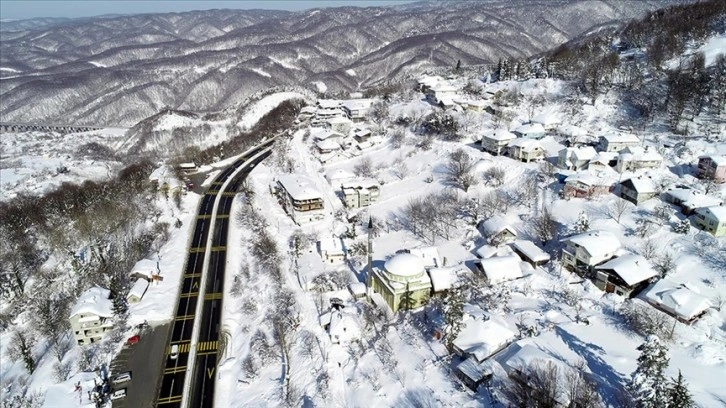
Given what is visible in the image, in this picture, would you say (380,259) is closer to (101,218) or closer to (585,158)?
(585,158)

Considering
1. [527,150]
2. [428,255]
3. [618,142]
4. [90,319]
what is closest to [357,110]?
[527,150]

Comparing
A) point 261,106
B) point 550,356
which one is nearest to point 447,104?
point 550,356

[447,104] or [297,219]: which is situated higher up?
[447,104]

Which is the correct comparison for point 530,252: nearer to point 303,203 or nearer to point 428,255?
point 428,255

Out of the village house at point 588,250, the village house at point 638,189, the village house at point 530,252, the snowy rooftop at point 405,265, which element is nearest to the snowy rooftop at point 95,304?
the snowy rooftop at point 405,265

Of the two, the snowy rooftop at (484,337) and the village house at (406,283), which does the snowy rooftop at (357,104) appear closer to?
the village house at (406,283)

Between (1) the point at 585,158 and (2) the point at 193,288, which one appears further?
(1) the point at 585,158

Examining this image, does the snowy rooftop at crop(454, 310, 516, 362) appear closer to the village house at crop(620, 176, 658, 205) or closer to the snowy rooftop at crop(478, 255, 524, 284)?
the snowy rooftop at crop(478, 255, 524, 284)
